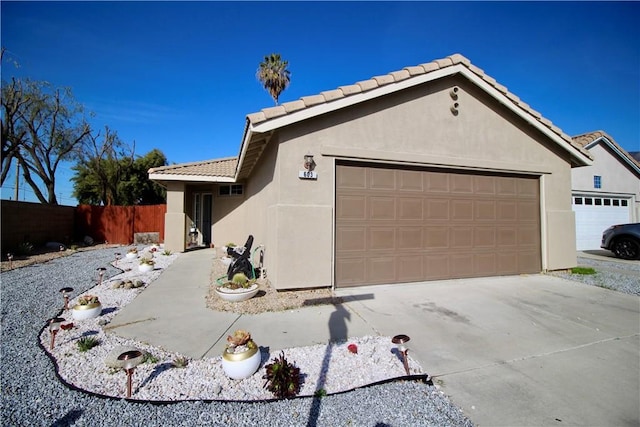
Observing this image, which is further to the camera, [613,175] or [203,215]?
[613,175]

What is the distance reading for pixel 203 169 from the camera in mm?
11734

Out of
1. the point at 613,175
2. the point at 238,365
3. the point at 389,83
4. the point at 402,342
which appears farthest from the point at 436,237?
the point at 613,175

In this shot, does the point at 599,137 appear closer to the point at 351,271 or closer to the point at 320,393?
the point at 351,271

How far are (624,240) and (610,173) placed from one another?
514cm

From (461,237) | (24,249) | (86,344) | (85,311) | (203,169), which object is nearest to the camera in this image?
(86,344)

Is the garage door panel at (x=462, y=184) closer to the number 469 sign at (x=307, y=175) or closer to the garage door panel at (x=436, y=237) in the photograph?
the garage door panel at (x=436, y=237)

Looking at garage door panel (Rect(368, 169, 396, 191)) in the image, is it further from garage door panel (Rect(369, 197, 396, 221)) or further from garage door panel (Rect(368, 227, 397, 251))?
garage door panel (Rect(368, 227, 397, 251))

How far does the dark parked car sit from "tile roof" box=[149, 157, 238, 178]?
1478 centimetres

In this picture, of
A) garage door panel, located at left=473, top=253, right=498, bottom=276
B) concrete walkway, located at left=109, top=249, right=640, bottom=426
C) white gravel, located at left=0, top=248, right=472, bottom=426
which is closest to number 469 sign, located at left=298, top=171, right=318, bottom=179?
concrete walkway, located at left=109, top=249, right=640, bottom=426

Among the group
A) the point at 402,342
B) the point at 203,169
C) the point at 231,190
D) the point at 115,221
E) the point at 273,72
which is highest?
the point at 273,72

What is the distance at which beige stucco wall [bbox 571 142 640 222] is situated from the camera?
13256 millimetres

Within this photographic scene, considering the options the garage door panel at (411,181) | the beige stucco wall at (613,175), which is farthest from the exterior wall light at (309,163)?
the beige stucco wall at (613,175)

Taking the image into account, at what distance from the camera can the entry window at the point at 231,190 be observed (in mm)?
12289

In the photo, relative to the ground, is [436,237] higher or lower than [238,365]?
higher
